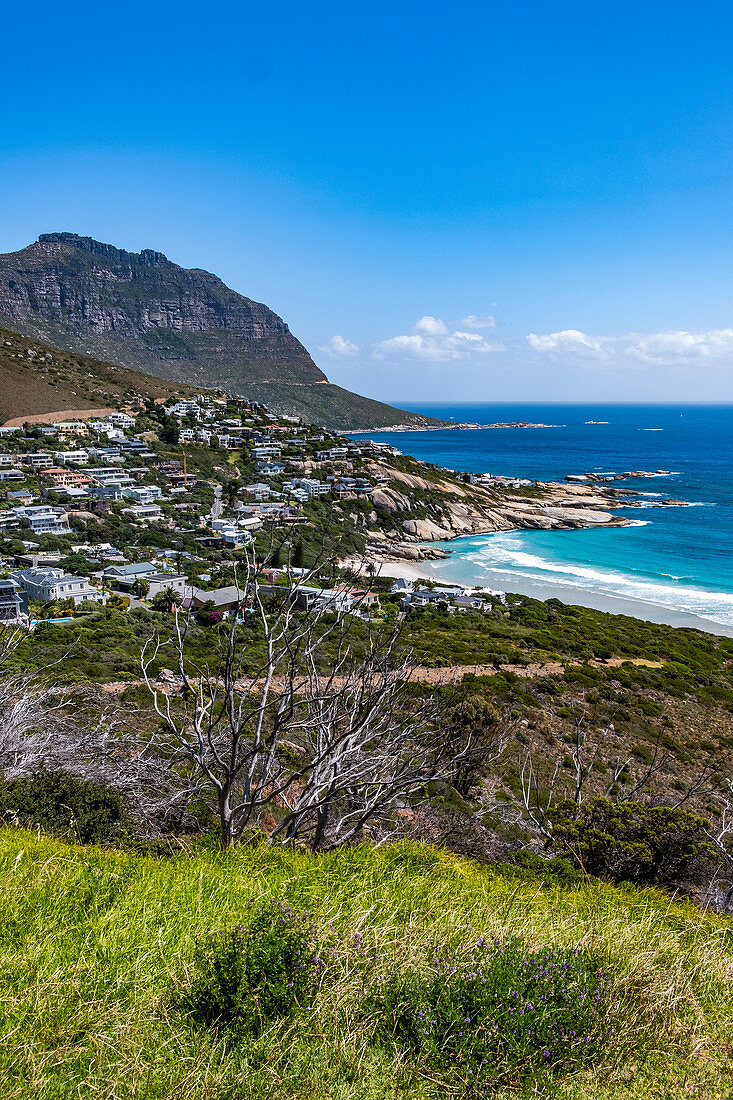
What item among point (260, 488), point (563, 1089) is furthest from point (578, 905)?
point (260, 488)

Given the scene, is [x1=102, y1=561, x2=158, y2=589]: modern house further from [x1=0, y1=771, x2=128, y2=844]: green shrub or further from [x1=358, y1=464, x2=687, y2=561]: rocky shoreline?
[x1=0, y1=771, x2=128, y2=844]: green shrub

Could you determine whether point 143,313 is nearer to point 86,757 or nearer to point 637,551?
point 637,551

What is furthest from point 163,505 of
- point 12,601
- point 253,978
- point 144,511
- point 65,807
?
point 253,978

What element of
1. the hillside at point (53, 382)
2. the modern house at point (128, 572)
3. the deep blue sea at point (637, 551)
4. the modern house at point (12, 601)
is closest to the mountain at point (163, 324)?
the hillside at point (53, 382)

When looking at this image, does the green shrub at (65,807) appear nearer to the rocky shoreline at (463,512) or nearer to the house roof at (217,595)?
the house roof at (217,595)

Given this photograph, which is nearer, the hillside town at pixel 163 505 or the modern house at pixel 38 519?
the hillside town at pixel 163 505
